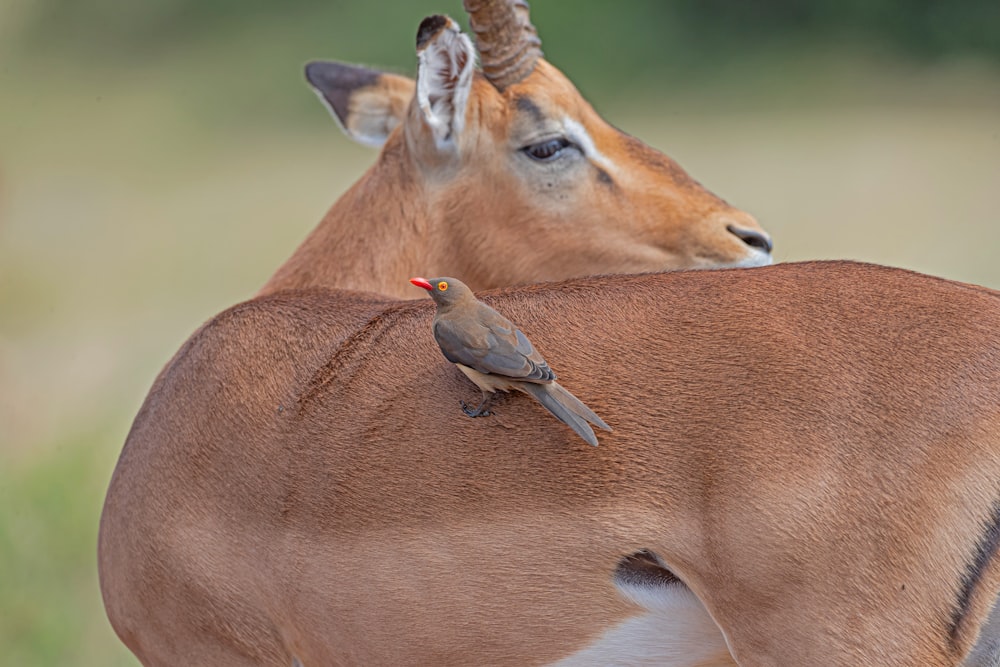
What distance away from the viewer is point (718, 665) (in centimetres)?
319

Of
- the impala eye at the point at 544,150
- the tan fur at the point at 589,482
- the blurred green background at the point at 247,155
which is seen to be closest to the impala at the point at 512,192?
the impala eye at the point at 544,150

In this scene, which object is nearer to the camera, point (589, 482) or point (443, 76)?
point (589, 482)

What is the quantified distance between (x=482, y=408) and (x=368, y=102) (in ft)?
10.5

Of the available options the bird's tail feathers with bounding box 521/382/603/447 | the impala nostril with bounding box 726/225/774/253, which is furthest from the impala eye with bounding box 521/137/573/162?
the bird's tail feathers with bounding box 521/382/603/447

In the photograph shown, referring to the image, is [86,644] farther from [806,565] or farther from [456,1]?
[456,1]

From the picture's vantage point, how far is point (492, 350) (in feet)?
10.4

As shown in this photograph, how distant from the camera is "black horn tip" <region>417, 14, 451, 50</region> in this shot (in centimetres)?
504

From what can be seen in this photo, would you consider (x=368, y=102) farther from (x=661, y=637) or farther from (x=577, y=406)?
(x=661, y=637)

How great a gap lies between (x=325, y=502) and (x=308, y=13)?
17959mm

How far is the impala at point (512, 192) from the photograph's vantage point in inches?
205

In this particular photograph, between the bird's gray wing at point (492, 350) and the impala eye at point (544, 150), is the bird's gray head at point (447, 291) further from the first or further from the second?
the impala eye at point (544, 150)

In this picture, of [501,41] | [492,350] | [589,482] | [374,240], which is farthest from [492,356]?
[501,41]

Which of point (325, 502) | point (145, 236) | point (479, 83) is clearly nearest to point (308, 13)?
point (145, 236)

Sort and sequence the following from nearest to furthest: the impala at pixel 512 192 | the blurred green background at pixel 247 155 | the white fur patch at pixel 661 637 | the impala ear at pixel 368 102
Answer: the white fur patch at pixel 661 637 → the impala at pixel 512 192 → the impala ear at pixel 368 102 → the blurred green background at pixel 247 155
